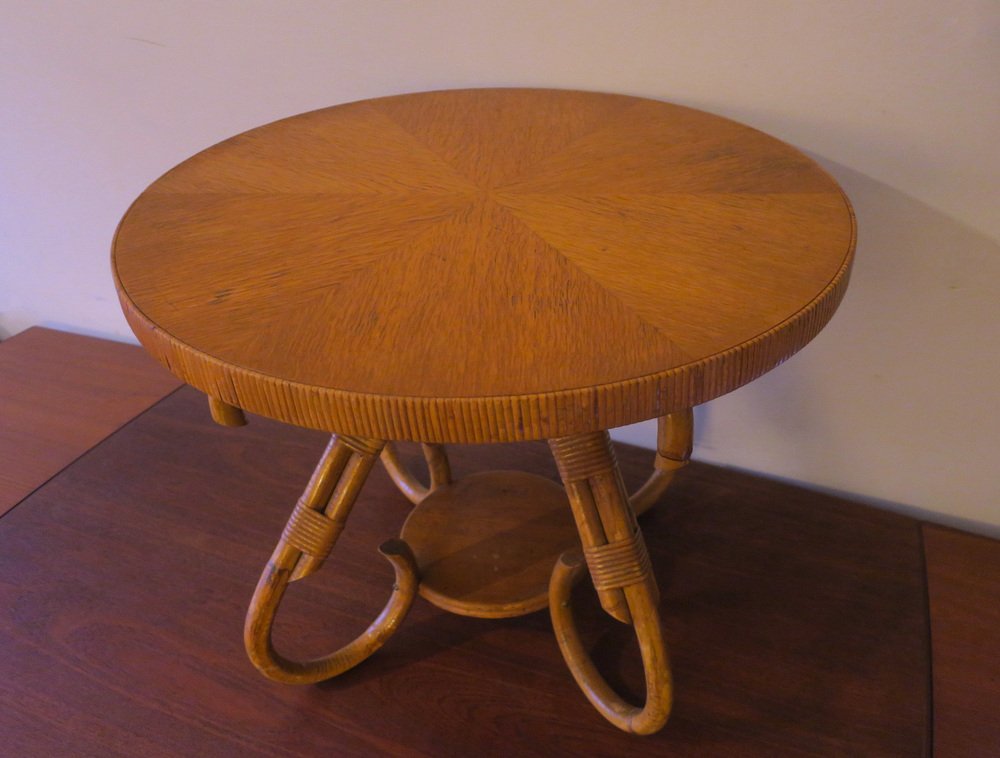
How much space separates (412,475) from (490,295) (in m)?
0.66

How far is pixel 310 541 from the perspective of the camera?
2.76 ft

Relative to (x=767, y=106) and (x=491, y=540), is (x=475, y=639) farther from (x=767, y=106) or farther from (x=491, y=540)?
(x=767, y=106)

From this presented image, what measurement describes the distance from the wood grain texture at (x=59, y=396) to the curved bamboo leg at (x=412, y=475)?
55cm

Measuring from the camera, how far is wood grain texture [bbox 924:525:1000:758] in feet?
2.99

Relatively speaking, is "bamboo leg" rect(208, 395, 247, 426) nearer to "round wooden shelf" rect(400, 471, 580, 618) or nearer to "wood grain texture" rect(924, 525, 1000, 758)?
"round wooden shelf" rect(400, 471, 580, 618)

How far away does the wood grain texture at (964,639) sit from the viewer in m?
0.91

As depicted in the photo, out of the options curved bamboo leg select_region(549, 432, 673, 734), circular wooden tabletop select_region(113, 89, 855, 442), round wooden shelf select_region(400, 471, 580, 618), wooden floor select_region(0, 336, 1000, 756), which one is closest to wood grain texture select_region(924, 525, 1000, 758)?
wooden floor select_region(0, 336, 1000, 756)

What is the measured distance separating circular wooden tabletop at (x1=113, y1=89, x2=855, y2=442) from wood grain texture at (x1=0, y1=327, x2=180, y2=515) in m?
0.73

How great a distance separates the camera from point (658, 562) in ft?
3.72

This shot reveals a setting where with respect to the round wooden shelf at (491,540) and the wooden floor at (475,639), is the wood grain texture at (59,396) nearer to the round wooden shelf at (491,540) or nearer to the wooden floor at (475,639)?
the wooden floor at (475,639)

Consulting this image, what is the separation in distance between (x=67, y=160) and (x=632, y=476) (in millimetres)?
1090

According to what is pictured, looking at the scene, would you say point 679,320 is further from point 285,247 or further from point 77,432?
point 77,432

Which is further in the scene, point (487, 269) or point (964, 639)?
point (964, 639)

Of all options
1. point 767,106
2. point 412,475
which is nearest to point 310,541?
point 412,475
